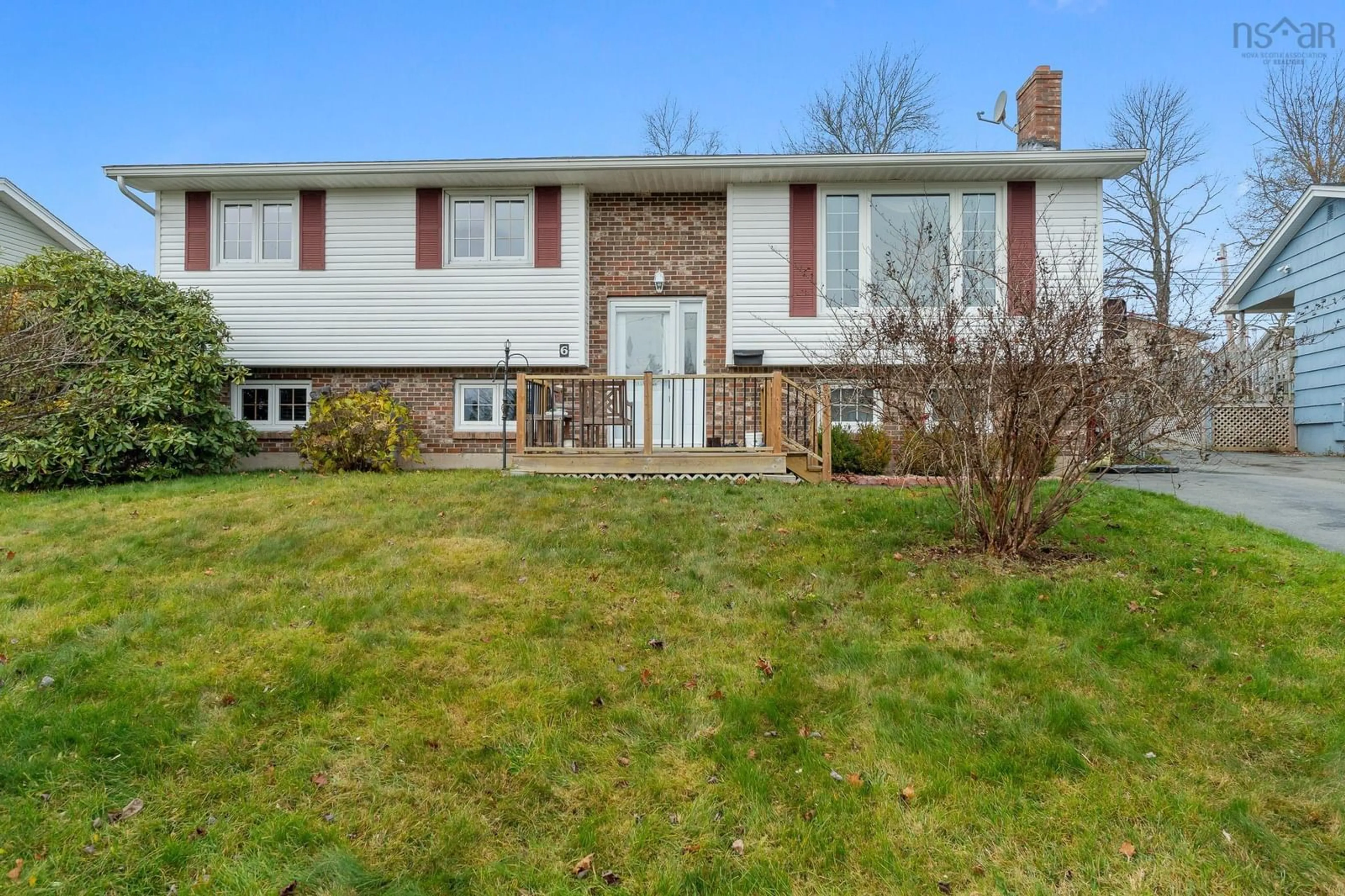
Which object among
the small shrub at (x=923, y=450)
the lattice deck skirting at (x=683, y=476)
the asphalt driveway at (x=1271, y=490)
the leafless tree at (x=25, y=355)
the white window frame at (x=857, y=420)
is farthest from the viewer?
the lattice deck skirting at (x=683, y=476)

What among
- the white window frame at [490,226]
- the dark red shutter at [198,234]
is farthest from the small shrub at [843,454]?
the dark red shutter at [198,234]

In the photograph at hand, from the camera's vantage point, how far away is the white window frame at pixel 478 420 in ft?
33.5

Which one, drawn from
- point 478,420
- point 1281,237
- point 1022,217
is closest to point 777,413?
point 478,420

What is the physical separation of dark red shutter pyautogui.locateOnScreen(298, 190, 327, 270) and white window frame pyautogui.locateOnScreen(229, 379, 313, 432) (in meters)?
1.71

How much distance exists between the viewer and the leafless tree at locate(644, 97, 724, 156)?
21.2m

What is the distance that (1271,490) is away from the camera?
7395 millimetres

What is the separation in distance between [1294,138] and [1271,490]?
16135mm

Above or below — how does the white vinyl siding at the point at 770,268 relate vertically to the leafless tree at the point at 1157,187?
below

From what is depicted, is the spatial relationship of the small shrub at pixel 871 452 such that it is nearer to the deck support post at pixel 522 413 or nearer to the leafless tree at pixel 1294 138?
the deck support post at pixel 522 413

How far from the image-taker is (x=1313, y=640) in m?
3.32

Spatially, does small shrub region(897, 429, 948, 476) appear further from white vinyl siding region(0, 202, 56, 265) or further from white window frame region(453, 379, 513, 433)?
white vinyl siding region(0, 202, 56, 265)

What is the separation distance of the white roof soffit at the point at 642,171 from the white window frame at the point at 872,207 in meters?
0.12

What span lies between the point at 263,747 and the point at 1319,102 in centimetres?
2479

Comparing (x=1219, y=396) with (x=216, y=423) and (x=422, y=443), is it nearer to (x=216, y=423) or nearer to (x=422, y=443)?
(x=422, y=443)
